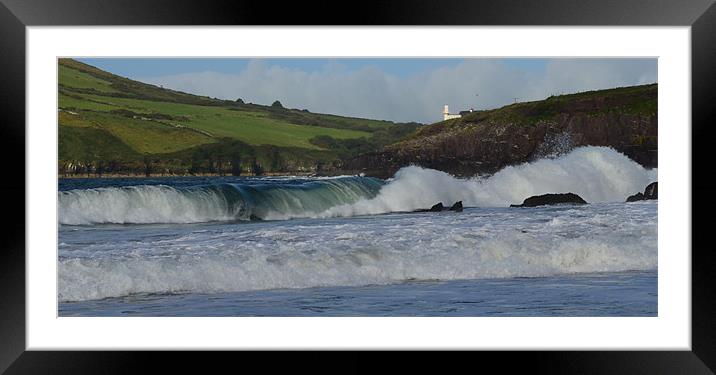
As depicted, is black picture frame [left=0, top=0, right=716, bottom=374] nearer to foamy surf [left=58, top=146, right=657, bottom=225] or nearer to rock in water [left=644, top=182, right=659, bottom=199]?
foamy surf [left=58, top=146, right=657, bottom=225]

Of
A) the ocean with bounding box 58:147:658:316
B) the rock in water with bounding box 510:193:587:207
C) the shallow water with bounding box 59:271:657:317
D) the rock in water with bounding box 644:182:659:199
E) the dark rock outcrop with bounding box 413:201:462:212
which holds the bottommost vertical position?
the shallow water with bounding box 59:271:657:317

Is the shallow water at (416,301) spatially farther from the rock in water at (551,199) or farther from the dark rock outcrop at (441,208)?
the dark rock outcrop at (441,208)

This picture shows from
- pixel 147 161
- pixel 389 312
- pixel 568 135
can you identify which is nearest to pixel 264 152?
pixel 147 161

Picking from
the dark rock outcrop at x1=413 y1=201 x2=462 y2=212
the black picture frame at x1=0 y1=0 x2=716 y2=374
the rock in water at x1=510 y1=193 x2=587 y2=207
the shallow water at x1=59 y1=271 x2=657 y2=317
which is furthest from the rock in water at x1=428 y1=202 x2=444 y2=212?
the black picture frame at x1=0 y1=0 x2=716 y2=374

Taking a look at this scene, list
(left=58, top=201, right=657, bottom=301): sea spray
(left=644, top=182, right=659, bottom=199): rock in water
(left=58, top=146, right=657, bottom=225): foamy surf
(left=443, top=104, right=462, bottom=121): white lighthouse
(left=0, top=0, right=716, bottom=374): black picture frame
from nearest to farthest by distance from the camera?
(left=0, top=0, right=716, bottom=374): black picture frame → (left=58, top=201, right=657, bottom=301): sea spray → (left=58, top=146, right=657, bottom=225): foamy surf → (left=644, top=182, right=659, bottom=199): rock in water → (left=443, top=104, right=462, bottom=121): white lighthouse

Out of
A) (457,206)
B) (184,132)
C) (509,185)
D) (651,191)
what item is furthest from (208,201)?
(651,191)

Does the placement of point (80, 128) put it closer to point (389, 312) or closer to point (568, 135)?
point (568, 135)
